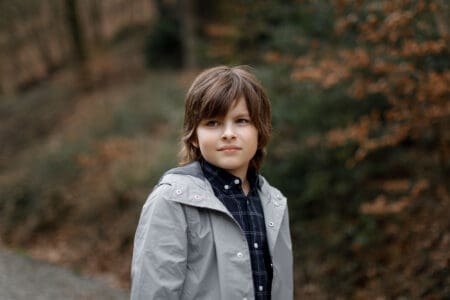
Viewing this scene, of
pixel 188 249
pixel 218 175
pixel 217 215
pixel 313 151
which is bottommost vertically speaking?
pixel 313 151

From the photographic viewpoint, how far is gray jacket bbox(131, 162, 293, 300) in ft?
6.57

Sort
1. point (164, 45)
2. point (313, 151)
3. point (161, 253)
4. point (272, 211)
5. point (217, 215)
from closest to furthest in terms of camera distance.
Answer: point (161, 253) < point (217, 215) < point (272, 211) < point (313, 151) < point (164, 45)

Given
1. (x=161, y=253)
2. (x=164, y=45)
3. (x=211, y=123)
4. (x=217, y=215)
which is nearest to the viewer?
(x=161, y=253)

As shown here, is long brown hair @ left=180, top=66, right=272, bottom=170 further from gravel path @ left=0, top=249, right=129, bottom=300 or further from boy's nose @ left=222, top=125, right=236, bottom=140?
gravel path @ left=0, top=249, right=129, bottom=300

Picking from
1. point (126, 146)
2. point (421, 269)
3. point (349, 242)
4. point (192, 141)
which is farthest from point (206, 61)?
point (192, 141)

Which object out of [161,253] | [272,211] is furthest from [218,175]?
[161,253]

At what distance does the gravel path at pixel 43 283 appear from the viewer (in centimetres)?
521

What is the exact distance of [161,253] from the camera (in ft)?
6.59

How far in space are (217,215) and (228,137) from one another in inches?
11.9

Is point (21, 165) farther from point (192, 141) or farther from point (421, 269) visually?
point (192, 141)

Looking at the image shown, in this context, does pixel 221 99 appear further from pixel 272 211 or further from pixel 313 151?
pixel 313 151

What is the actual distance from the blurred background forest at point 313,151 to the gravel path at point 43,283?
434mm

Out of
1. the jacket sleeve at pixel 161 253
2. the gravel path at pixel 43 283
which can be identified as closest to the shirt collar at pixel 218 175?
the jacket sleeve at pixel 161 253

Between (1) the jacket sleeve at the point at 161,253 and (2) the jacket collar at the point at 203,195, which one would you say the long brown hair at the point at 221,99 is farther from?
(1) the jacket sleeve at the point at 161,253
